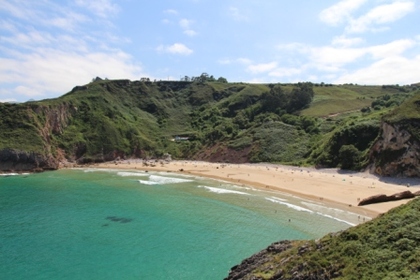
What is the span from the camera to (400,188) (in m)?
47.8

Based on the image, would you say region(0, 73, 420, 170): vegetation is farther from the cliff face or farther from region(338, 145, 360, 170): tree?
the cliff face

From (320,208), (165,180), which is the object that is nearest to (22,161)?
(165,180)

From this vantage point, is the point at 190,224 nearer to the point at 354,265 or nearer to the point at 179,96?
the point at 354,265

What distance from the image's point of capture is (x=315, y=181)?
194 feet

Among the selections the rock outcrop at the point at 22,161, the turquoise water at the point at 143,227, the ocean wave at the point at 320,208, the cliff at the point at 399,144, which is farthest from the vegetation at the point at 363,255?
the rock outcrop at the point at 22,161

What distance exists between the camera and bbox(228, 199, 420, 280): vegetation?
13859 mm

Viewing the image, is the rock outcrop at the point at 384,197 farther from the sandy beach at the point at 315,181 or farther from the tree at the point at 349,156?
the tree at the point at 349,156

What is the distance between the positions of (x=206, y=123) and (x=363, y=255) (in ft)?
383

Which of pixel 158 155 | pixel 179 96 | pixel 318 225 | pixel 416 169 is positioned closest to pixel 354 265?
pixel 318 225

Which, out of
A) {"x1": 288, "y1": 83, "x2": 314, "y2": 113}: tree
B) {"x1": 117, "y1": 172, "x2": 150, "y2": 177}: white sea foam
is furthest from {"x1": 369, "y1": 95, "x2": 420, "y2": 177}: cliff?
{"x1": 288, "y1": 83, "x2": 314, "y2": 113}: tree

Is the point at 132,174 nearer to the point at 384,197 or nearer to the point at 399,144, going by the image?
the point at 384,197

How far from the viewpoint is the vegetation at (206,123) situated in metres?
78.4

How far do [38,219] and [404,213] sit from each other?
3933 cm

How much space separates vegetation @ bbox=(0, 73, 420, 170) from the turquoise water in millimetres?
27344
